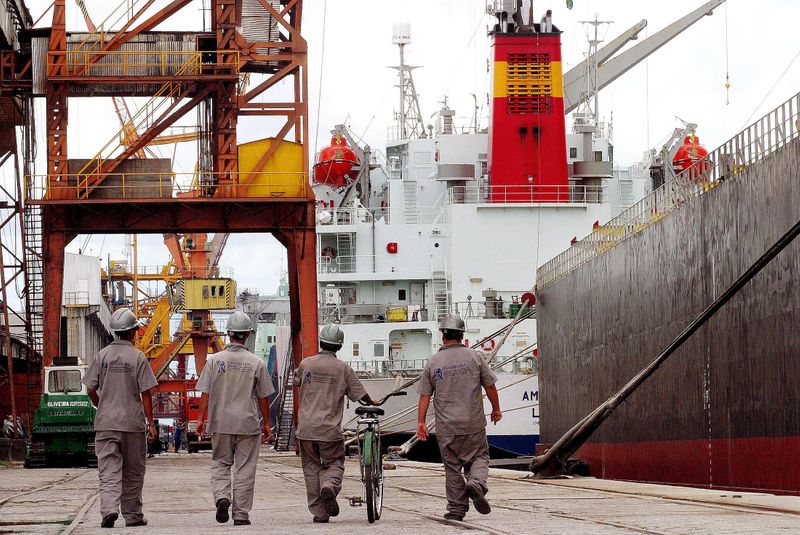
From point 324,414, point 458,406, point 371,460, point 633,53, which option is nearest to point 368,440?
point 371,460

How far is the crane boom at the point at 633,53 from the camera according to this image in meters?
49.8

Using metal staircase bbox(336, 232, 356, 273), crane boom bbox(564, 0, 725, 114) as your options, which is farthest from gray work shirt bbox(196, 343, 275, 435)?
crane boom bbox(564, 0, 725, 114)

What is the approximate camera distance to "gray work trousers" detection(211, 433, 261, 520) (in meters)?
11.3

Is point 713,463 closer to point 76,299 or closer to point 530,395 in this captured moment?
point 530,395

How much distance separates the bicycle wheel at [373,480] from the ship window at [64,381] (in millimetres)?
20629

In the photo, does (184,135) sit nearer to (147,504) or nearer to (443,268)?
(443,268)

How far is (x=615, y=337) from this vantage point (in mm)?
26438

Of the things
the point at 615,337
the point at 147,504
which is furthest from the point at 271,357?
the point at 147,504

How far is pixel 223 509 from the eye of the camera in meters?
11.3

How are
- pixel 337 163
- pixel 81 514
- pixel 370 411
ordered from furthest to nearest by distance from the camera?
pixel 337 163 → pixel 81 514 → pixel 370 411

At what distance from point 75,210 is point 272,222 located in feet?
15.4

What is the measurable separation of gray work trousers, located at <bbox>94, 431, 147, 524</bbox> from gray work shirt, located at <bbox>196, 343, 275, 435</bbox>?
60 centimetres

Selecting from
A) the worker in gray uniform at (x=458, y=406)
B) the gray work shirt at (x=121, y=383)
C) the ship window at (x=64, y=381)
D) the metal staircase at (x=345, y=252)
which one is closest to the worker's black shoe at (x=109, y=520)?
the gray work shirt at (x=121, y=383)

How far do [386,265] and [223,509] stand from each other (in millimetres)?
33575
